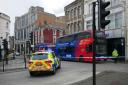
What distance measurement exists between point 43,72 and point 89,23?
116 ft

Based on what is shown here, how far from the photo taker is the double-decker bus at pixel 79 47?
134ft

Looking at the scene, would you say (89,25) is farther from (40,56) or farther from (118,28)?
(40,56)

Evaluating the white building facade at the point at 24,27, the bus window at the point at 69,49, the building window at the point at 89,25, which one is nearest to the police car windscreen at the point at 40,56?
the bus window at the point at 69,49

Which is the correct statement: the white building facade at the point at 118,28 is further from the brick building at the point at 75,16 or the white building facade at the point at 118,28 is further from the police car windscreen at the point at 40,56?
the police car windscreen at the point at 40,56

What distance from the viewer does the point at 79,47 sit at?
4525cm

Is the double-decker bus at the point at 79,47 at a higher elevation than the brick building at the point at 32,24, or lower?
lower

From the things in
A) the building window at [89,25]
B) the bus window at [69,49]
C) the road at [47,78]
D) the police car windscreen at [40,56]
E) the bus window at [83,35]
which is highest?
the building window at [89,25]

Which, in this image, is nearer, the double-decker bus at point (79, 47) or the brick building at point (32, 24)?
the double-decker bus at point (79, 47)

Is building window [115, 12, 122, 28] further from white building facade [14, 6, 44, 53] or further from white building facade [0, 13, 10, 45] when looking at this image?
white building facade [14, 6, 44, 53]

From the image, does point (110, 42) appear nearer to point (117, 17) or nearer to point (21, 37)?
point (117, 17)

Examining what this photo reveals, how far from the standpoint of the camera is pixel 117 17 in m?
51.1

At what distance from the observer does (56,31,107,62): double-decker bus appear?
134 ft

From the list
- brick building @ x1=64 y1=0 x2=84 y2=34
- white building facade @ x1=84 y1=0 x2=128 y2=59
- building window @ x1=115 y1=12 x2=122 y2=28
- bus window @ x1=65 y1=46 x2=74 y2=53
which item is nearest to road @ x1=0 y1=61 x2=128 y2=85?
bus window @ x1=65 y1=46 x2=74 y2=53

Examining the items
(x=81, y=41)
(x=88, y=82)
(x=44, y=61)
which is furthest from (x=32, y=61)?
(x=81, y=41)
